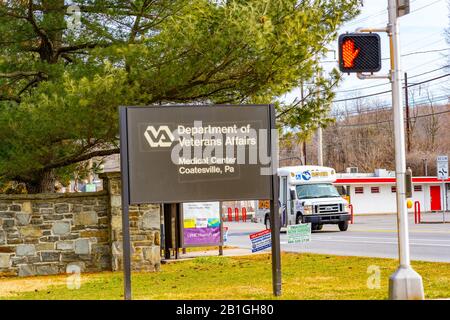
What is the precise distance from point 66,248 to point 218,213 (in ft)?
18.8

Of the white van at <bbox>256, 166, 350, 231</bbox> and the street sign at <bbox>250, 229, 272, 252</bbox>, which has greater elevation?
A: the white van at <bbox>256, 166, 350, 231</bbox>

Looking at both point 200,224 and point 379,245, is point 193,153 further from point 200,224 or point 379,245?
point 379,245

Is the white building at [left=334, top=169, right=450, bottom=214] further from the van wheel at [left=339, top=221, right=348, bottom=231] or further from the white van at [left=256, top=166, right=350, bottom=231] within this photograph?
the white van at [left=256, top=166, right=350, bottom=231]

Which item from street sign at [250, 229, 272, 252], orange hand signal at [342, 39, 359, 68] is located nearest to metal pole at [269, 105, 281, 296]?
orange hand signal at [342, 39, 359, 68]

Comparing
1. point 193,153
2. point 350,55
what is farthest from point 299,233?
point 350,55

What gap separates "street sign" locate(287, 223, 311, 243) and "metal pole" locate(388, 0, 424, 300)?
15.5 feet

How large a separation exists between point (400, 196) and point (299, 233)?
15.6ft

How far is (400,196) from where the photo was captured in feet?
34.3

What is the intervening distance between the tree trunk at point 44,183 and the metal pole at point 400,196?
10.7 m

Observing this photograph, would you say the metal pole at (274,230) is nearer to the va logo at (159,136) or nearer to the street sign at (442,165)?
the va logo at (159,136)

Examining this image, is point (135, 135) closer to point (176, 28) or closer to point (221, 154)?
point (221, 154)

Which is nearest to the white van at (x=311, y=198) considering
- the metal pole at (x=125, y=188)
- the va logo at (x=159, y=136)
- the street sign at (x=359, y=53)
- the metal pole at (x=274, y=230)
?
the metal pole at (x=274, y=230)

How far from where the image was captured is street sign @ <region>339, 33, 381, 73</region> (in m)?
10.5
